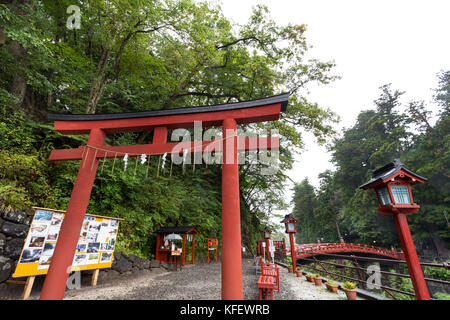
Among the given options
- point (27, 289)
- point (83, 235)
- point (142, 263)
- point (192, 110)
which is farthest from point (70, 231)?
point (142, 263)

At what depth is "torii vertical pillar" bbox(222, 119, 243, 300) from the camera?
3.12 m

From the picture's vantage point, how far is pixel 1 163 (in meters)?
5.15

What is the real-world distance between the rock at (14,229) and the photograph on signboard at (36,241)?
765mm

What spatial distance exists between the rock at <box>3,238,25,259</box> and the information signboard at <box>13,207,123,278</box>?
27.3 inches

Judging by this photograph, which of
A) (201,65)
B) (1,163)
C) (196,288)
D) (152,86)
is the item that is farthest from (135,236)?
(201,65)

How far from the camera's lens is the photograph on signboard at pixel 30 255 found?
13.5 feet

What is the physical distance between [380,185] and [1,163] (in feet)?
31.3

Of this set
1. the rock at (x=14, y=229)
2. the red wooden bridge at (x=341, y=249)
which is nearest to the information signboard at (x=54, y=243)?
→ the rock at (x=14, y=229)

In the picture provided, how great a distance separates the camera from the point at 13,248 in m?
4.47

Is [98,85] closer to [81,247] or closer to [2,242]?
[2,242]

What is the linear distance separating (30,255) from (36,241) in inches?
11.7

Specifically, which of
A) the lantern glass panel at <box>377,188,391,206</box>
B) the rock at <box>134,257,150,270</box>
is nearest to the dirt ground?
the rock at <box>134,257,150,270</box>

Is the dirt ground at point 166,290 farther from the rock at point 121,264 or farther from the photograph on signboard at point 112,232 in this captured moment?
the photograph on signboard at point 112,232

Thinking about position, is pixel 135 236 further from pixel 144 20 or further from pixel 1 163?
pixel 144 20
